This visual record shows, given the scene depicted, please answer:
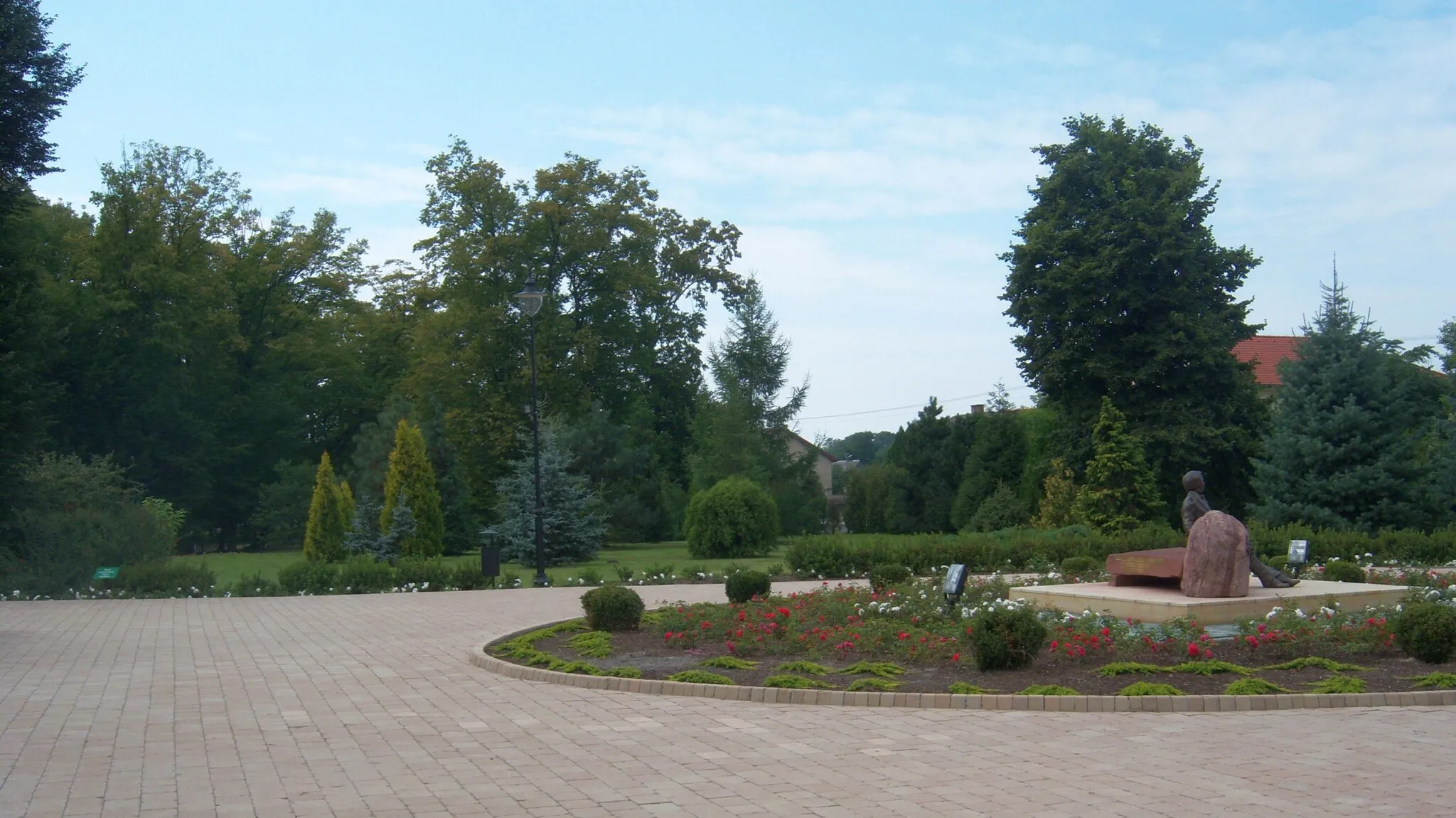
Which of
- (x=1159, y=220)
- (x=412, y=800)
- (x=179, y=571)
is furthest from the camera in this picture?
(x=1159, y=220)

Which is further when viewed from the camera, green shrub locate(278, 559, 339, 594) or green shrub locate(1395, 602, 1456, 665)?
green shrub locate(278, 559, 339, 594)

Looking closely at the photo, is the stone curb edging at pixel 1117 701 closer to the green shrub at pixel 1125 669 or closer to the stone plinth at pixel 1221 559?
the green shrub at pixel 1125 669

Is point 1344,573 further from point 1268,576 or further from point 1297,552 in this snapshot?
point 1268,576

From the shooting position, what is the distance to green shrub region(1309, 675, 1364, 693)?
9.75 meters

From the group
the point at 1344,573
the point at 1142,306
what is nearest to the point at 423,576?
the point at 1344,573

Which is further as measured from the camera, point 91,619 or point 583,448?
point 583,448

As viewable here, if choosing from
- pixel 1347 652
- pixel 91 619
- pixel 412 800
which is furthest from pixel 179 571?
pixel 1347 652

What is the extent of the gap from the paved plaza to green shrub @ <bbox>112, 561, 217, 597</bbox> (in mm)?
10443

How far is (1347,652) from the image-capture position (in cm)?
1155

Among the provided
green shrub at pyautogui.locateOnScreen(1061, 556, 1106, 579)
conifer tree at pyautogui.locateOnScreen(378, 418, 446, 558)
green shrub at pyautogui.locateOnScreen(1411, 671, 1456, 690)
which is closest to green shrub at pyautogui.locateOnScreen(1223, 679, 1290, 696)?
green shrub at pyautogui.locateOnScreen(1411, 671, 1456, 690)

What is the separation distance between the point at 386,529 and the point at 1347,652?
79.0 ft

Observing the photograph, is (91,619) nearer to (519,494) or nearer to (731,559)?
(519,494)

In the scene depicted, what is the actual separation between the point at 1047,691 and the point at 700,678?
3.10m

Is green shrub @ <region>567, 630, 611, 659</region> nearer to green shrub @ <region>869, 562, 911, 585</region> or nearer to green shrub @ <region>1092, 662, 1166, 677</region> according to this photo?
green shrub @ <region>1092, 662, 1166, 677</region>
